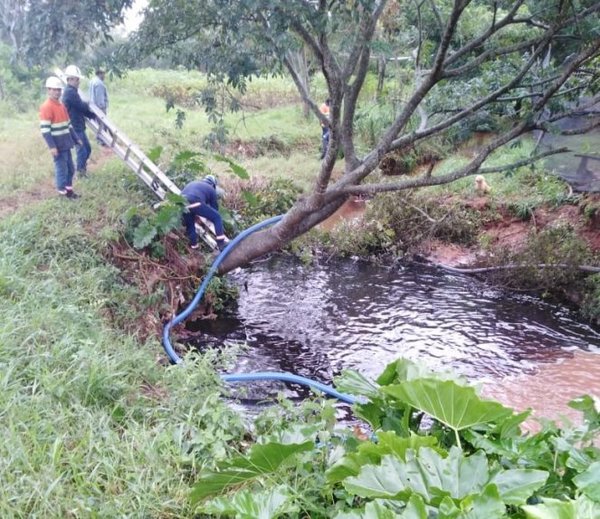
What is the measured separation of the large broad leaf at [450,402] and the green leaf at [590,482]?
359 mm

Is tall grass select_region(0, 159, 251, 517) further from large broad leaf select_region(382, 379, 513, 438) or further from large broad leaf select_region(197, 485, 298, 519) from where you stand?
large broad leaf select_region(382, 379, 513, 438)

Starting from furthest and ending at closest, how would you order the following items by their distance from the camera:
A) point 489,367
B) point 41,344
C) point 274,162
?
point 274,162 → point 489,367 → point 41,344

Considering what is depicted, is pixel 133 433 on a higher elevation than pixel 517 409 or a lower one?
higher

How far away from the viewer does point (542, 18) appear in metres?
5.26

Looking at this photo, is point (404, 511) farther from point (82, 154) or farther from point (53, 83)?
point (82, 154)

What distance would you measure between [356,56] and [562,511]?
4.78m

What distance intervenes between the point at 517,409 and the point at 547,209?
4.79 m

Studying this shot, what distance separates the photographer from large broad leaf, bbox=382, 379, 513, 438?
2.04m

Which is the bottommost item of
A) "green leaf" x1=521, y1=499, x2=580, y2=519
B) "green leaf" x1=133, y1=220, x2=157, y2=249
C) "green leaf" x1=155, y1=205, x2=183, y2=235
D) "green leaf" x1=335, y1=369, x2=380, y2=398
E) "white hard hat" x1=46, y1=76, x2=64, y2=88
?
"green leaf" x1=335, y1=369, x2=380, y2=398

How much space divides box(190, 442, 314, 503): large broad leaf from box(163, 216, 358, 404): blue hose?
1.57m

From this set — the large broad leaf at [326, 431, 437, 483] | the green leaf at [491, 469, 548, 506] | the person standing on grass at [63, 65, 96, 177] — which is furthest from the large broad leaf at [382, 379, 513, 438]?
the person standing on grass at [63, 65, 96, 177]

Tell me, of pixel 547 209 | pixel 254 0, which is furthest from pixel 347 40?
pixel 547 209

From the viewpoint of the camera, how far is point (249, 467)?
2.40 meters

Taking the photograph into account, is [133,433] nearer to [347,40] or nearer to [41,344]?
A: [41,344]
